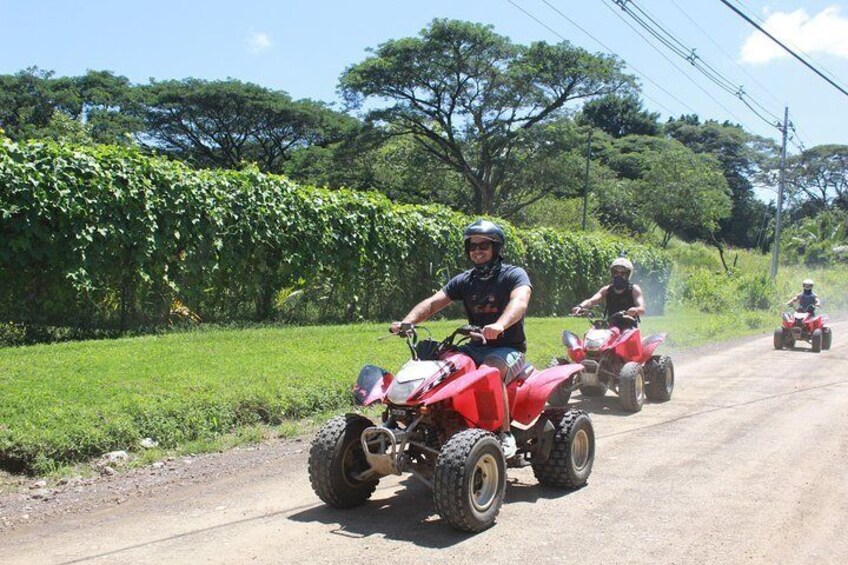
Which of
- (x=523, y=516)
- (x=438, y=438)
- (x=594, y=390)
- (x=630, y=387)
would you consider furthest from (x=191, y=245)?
(x=523, y=516)

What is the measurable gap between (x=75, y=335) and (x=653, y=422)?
8333mm

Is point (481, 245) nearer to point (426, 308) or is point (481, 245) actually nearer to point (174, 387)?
point (426, 308)

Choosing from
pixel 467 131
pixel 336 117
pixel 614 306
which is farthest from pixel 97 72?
pixel 614 306

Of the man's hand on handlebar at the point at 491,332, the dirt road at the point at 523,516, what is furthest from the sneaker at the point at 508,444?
the man's hand on handlebar at the point at 491,332

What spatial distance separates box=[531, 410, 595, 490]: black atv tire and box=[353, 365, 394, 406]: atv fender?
1.53 m

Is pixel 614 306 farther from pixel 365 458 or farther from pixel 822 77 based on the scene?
pixel 822 77

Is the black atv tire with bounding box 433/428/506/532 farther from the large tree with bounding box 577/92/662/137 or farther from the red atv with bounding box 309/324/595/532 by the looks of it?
the large tree with bounding box 577/92/662/137

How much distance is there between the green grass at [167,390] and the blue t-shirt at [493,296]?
3118 millimetres

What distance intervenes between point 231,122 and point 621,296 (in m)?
50.1

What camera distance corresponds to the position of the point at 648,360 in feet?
37.4

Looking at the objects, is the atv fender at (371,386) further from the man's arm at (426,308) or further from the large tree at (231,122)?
the large tree at (231,122)

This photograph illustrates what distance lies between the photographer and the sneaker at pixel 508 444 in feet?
20.3

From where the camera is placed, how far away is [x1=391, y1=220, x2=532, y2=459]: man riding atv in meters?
6.27

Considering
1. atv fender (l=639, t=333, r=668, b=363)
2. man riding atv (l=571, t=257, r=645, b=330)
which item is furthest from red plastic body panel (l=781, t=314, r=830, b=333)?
man riding atv (l=571, t=257, r=645, b=330)
